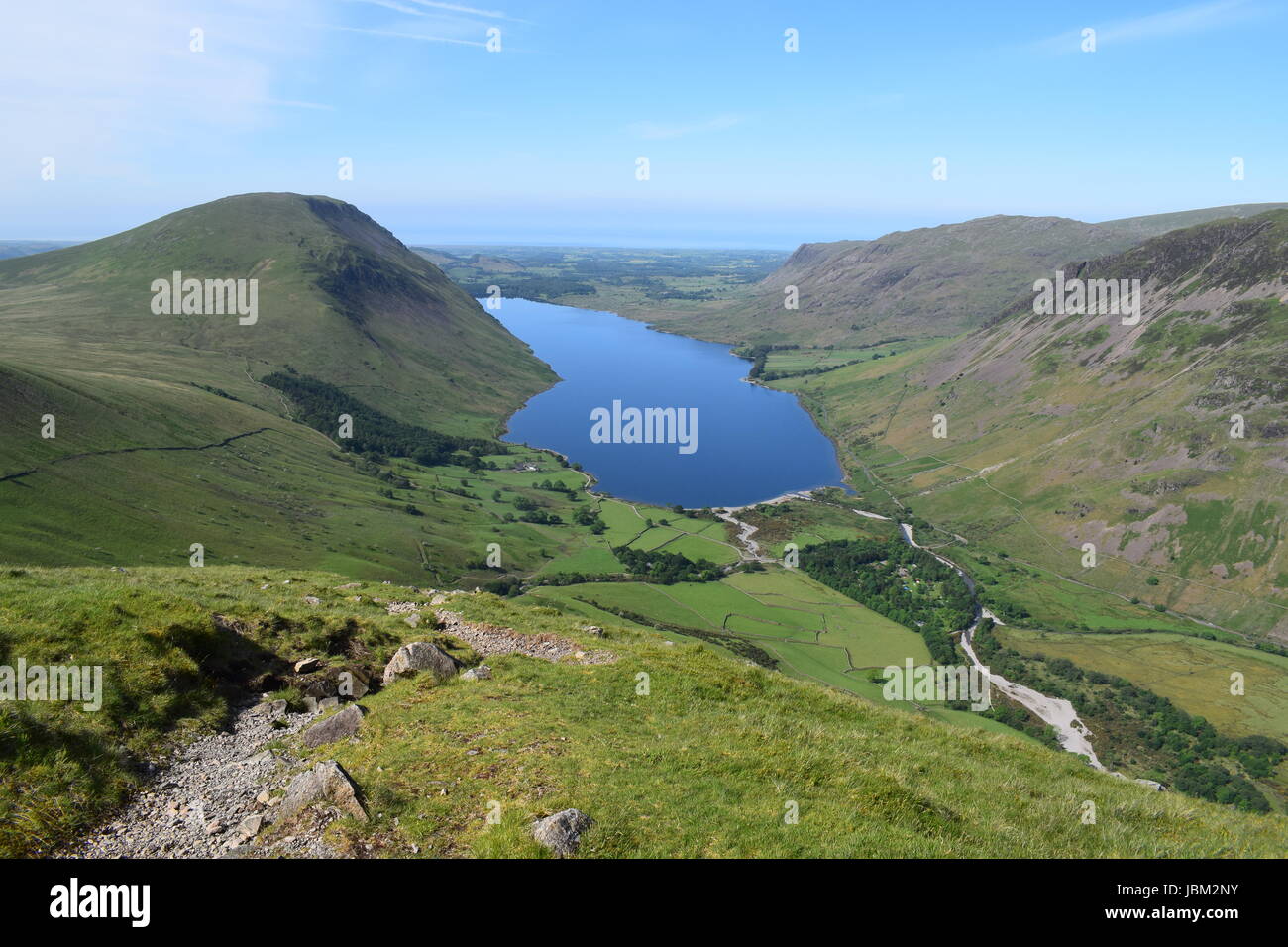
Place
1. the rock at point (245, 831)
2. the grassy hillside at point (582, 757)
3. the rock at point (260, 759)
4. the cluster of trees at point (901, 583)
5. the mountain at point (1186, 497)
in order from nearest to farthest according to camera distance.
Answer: the rock at point (245, 831) < the grassy hillside at point (582, 757) < the rock at point (260, 759) < the cluster of trees at point (901, 583) < the mountain at point (1186, 497)

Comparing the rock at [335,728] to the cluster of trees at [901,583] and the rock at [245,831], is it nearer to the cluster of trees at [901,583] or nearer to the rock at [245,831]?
the rock at [245,831]

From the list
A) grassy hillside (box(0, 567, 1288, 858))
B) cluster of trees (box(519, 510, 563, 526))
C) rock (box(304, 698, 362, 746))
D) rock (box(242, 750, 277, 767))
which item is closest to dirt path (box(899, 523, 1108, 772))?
grassy hillside (box(0, 567, 1288, 858))

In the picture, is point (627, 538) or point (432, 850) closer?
point (432, 850)

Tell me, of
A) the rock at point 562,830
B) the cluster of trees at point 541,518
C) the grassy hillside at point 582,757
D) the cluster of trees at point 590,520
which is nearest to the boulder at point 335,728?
the grassy hillside at point 582,757

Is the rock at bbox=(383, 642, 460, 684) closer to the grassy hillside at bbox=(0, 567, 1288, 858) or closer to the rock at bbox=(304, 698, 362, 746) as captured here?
the grassy hillside at bbox=(0, 567, 1288, 858)
